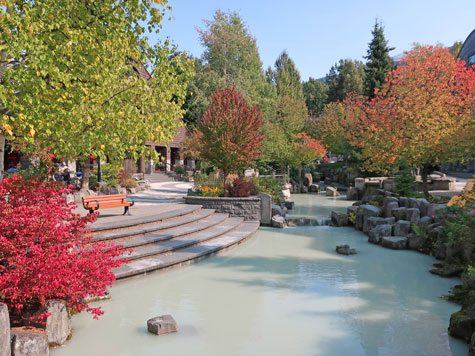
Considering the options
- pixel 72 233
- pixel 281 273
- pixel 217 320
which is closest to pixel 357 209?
pixel 281 273

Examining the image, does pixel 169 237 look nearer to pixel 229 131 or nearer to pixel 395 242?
pixel 229 131

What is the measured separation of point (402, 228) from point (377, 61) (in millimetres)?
33351

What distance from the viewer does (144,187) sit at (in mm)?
24641

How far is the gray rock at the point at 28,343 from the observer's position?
4516 mm

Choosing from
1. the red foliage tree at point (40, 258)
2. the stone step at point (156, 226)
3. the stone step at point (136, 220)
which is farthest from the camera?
the stone step at point (136, 220)

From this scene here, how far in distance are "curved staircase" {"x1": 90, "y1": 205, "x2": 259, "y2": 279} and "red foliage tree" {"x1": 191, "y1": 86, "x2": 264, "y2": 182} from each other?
294cm

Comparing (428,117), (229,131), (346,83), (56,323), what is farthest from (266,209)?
(346,83)

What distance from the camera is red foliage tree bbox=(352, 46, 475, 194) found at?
15500 millimetres

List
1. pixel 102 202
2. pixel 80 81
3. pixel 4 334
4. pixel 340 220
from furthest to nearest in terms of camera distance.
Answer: pixel 340 220
pixel 102 202
pixel 80 81
pixel 4 334

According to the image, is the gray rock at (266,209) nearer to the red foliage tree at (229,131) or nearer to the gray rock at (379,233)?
the red foliage tree at (229,131)

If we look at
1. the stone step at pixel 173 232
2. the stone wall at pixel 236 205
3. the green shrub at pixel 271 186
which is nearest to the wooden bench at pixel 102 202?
the stone step at pixel 173 232

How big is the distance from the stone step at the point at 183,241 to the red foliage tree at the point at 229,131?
2966 mm

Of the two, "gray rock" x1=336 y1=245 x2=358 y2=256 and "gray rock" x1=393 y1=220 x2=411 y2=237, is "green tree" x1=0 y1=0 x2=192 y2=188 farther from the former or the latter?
"gray rock" x1=393 y1=220 x2=411 y2=237

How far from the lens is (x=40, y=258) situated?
518cm
